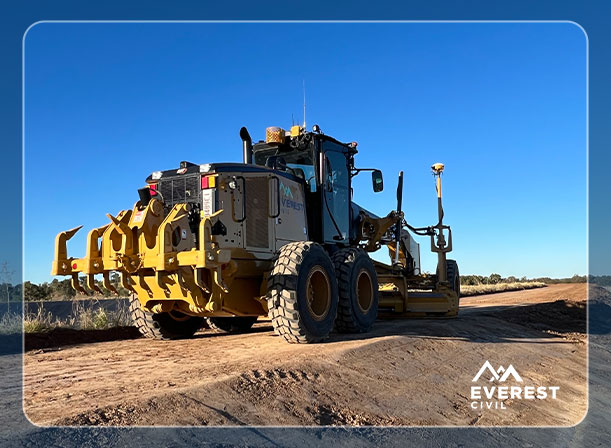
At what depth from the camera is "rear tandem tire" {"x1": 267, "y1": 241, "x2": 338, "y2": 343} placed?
26.9 ft

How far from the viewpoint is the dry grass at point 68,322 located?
11047 millimetres

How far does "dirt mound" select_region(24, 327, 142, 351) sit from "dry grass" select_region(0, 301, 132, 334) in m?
0.32

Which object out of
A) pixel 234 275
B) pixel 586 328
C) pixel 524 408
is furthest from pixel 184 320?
pixel 586 328

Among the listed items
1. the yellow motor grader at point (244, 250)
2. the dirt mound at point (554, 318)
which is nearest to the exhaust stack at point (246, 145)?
the yellow motor grader at point (244, 250)

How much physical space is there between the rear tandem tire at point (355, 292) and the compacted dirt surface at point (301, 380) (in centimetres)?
39

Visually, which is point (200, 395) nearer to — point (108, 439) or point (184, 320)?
point (108, 439)

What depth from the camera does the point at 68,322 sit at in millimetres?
12648

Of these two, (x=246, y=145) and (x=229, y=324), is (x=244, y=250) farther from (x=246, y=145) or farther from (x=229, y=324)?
(x=229, y=324)

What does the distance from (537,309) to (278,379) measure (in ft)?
46.9

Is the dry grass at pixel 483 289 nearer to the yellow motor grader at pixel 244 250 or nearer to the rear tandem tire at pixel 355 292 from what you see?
the rear tandem tire at pixel 355 292

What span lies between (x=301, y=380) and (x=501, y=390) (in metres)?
3.14

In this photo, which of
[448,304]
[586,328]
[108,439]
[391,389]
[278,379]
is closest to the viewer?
[108,439]

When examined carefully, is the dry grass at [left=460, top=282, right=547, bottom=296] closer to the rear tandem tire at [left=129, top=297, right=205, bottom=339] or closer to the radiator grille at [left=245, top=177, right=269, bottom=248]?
the rear tandem tire at [left=129, top=297, right=205, bottom=339]

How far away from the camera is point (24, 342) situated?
9828mm
